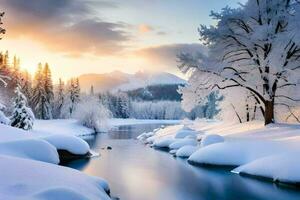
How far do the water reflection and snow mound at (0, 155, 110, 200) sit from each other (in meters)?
2.86

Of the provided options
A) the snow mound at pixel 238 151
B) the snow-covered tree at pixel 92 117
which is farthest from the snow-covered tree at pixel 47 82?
the snow mound at pixel 238 151

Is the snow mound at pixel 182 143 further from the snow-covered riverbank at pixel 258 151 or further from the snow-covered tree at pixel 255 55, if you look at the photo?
the snow-covered tree at pixel 255 55

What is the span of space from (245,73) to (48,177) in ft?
57.7

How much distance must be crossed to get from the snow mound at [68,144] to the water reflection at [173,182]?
174cm

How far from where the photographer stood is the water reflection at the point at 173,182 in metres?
16.2

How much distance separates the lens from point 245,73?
1054 inches

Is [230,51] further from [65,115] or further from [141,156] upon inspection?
[65,115]

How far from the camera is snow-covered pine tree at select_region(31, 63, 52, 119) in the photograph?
77.6 meters

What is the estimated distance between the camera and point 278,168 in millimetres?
18141

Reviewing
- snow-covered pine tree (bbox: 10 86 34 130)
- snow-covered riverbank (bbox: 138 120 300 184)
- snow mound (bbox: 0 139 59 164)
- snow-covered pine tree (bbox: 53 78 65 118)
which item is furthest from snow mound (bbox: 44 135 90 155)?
snow-covered pine tree (bbox: 53 78 65 118)

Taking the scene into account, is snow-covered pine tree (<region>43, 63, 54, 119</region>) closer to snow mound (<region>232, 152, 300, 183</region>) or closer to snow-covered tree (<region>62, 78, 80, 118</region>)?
snow-covered tree (<region>62, 78, 80, 118</region>)

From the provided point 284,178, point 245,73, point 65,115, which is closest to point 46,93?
point 65,115

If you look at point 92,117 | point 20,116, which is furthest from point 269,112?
point 92,117

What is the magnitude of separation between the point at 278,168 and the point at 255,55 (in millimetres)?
10044
